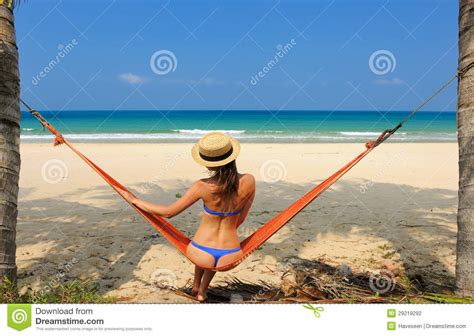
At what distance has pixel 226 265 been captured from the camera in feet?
9.38

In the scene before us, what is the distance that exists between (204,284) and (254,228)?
7.05ft

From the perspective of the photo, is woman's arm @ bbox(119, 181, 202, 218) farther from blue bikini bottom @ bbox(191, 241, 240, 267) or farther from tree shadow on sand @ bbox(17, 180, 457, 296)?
tree shadow on sand @ bbox(17, 180, 457, 296)

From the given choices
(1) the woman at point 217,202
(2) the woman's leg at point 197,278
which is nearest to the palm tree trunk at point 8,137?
(1) the woman at point 217,202

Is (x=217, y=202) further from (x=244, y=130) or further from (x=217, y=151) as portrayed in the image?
(x=244, y=130)

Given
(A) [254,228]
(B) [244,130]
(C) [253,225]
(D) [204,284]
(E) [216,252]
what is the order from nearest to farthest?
1. (E) [216,252]
2. (D) [204,284]
3. (A) [254,228]
4. (C) [253,225]
5. (B) [244,130]

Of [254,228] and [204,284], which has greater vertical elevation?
[254,228]

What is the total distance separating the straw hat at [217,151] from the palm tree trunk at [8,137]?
117 centimetres

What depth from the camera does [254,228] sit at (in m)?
5.17

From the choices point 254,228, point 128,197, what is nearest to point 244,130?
point 254,228

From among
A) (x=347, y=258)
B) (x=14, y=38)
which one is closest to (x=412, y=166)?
(x=347, y=258)

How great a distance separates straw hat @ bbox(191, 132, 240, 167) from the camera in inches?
108

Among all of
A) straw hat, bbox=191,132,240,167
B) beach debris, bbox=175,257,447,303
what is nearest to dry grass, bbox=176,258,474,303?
beach debris, bbox=175,257,447,303

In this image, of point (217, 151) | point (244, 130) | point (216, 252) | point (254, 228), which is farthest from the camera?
point (244, 130)

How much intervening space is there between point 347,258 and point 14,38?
3178 millimetres
